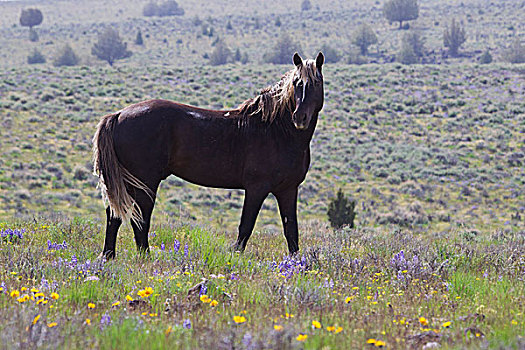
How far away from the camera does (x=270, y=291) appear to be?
4398 millimetres

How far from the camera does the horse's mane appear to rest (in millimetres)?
5879

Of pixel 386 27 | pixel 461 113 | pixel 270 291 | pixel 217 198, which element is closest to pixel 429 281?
pixel 270 291

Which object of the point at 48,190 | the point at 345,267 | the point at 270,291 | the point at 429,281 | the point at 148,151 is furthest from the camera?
the point at 48,190

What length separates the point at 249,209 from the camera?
6277 mm

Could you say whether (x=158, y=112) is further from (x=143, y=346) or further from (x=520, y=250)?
(x=520, y=250)

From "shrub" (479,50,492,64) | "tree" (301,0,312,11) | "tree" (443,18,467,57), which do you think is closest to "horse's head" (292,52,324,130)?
"shrub" (479,50,492,64)

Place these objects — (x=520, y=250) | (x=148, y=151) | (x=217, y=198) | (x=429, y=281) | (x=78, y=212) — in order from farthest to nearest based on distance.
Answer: (x=217, y=198) → (x=78, y=212) → (x=520, y=250) → (x=148, y=151) → (x=429, y=281)

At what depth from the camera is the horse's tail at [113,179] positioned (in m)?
6.09

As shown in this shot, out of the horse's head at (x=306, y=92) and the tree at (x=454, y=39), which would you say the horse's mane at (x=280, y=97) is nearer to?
the horse's head at (x=306, y=92)

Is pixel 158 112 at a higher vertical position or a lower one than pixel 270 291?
higher

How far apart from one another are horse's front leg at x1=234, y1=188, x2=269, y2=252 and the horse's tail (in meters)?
1.12

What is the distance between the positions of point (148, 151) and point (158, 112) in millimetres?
473

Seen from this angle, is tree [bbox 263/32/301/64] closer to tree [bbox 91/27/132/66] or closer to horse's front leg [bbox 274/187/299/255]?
tree [bbox 91/27/132/66]

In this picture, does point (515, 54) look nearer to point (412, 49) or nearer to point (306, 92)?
point (412, 49)
